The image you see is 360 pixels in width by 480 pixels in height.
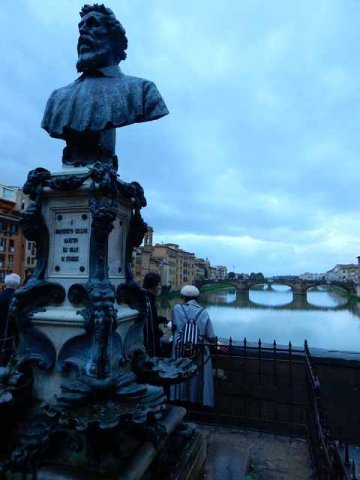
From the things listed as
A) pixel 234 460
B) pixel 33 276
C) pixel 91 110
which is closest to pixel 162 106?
pixel 91 110

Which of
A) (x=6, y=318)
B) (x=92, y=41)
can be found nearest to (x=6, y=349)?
(x=6, y=318)

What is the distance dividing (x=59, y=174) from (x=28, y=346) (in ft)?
5.03

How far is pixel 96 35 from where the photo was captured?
12.2 feet

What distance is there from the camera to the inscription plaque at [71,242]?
10.7ft

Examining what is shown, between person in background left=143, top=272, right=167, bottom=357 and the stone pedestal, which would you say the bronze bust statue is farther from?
person in background left=143, top=272, right=167, bottom=357

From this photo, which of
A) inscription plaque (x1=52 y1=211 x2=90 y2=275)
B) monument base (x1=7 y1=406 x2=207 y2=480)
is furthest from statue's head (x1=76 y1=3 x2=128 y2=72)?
monument base (x1=7 y1=406 x2=207 y2=480)

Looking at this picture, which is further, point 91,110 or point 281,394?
point 281,394

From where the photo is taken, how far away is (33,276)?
3.28m

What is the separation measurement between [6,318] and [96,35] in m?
3.05

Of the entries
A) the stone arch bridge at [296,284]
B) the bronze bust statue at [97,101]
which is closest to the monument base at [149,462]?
the bronze bust statue at [97,101]

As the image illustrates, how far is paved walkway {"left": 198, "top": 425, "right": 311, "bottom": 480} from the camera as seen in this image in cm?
334

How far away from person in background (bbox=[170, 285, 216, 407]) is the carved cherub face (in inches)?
Answer: 108

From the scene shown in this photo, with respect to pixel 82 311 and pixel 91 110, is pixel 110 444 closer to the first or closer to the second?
pixel 82 311

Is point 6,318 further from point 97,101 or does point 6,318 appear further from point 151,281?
point 97,101
